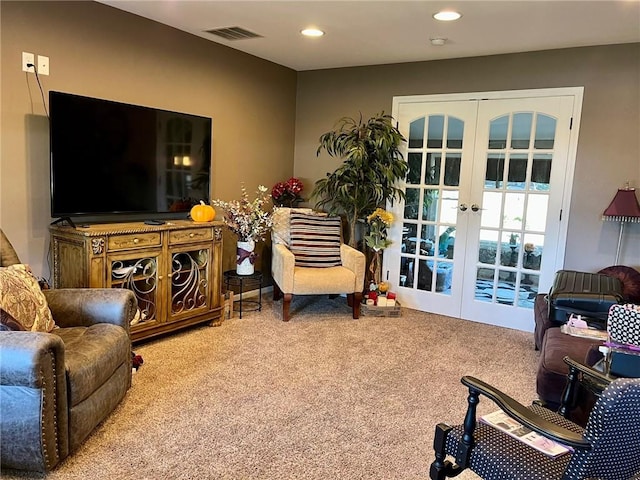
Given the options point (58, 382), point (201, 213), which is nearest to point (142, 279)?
point (201, 213)

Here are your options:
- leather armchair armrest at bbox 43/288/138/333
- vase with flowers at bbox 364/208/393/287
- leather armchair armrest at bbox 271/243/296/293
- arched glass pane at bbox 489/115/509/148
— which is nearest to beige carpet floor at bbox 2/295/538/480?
leather armchair armrest at bbox 271/243/296/293

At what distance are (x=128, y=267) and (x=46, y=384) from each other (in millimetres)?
1403

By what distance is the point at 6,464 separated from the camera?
1.99 metres

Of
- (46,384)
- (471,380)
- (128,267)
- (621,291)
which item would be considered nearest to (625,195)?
(621,291)

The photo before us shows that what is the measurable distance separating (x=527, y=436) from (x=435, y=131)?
11.2 feet

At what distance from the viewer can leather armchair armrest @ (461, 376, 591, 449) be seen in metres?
1.34

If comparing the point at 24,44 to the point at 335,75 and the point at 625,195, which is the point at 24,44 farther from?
the point at 625,195

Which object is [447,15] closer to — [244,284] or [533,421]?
[533,421]

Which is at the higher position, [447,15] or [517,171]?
[447,15]

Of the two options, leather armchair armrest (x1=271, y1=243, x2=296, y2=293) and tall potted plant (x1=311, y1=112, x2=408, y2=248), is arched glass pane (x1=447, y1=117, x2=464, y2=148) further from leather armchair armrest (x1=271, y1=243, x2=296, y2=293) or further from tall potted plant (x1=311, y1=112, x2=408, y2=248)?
leather armchair armrest (x1=271, y1=243, x2=296, y2=293)

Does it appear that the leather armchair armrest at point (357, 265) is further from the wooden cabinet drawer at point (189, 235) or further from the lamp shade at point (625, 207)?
the lamp shade at point (625, 207)

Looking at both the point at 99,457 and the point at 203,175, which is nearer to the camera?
the point at 99,457

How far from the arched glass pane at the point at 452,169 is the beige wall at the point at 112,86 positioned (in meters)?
1.81

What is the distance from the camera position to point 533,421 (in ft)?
4.78
